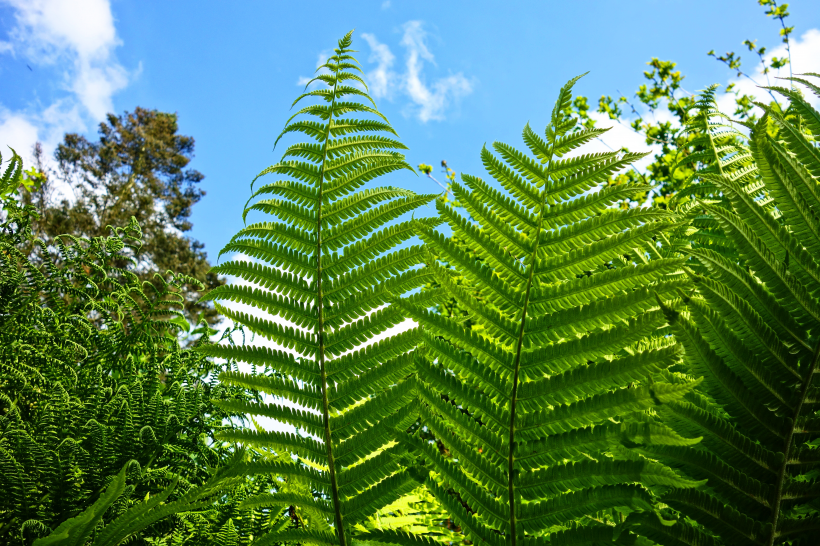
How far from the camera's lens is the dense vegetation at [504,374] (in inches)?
19.8

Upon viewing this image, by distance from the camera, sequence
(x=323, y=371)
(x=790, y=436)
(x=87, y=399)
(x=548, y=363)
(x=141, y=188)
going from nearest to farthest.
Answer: (x=790, y=436), (x=548, y=363), (x=323, y=371), (x=87, y=399), (x=141, y=188)

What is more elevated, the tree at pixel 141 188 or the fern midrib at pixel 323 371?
the tree at pixel 141 188

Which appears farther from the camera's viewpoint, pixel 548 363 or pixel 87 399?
pixel 87 399

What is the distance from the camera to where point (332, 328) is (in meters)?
0.78

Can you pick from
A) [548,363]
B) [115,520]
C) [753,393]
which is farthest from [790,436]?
[115,520]

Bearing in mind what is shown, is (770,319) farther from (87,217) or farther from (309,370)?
(87,217)

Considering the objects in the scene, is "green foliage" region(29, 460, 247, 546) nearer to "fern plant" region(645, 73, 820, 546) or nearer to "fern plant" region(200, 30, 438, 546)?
"fern plant" region(200, 30, 438, 546)

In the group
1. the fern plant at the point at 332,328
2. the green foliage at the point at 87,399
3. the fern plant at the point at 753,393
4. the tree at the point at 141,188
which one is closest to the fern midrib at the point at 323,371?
the fern plant at the point at 332,328

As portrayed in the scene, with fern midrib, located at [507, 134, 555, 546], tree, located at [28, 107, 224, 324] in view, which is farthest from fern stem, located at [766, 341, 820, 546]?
tree, located at [28, 107, 224, 324]

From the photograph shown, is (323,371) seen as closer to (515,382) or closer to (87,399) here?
(515,382)

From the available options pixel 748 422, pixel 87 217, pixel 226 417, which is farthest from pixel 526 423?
pixel 87 217

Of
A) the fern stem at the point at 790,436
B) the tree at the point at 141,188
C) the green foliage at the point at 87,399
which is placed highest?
the tree at the point at 141,188

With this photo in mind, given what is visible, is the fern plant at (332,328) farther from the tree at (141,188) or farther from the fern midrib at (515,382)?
the tree at (141,188)

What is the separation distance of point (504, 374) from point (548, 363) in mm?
55
